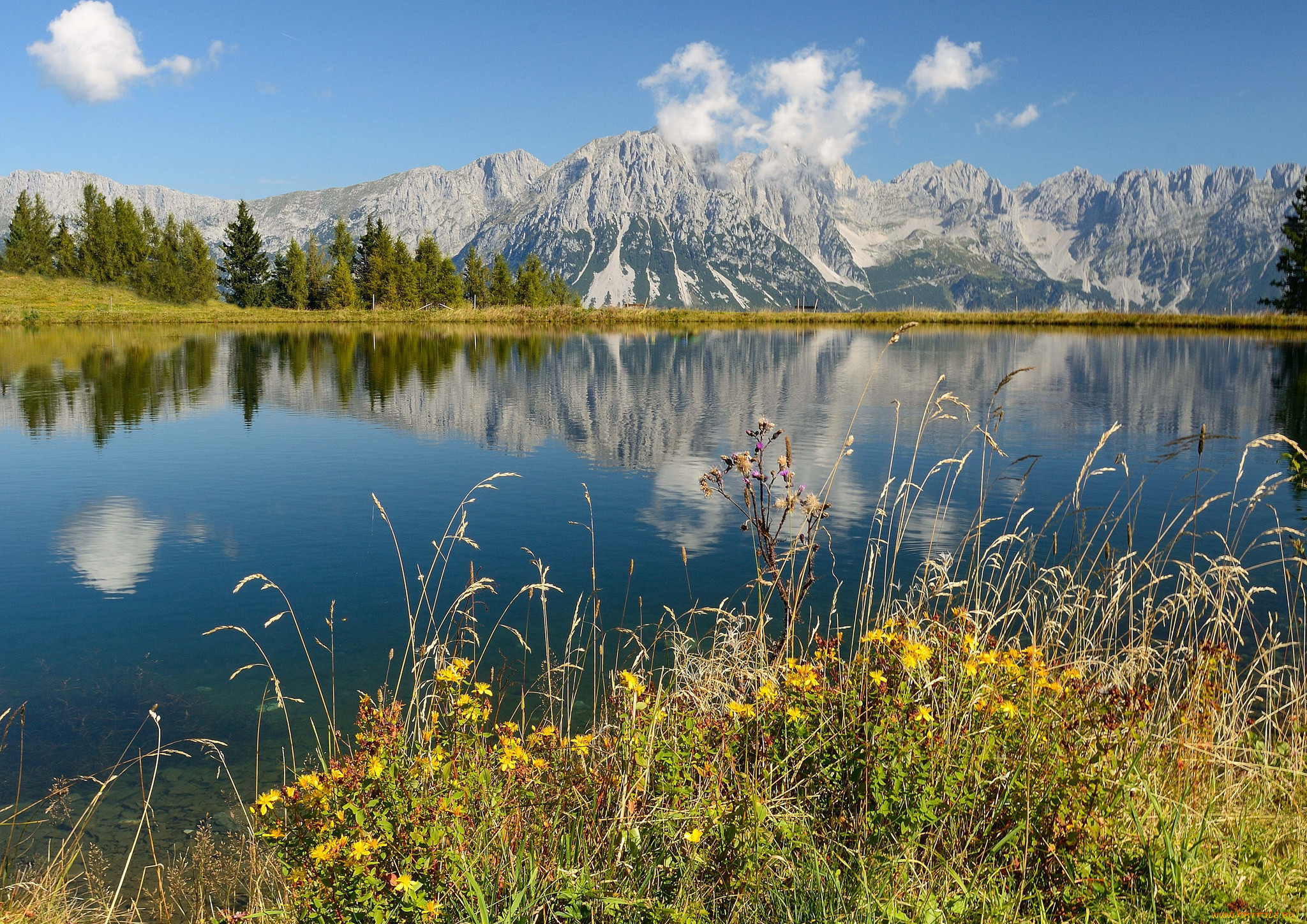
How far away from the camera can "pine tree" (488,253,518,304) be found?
111250mm

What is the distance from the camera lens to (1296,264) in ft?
236

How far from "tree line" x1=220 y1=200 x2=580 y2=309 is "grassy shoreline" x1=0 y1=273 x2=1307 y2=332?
292cm

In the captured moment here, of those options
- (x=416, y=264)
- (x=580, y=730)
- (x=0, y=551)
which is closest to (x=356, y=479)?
(x=0, y=551)

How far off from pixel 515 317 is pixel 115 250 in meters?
48.9

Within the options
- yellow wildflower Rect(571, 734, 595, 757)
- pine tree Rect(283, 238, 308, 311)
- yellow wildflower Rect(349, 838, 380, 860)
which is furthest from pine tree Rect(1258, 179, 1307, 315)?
pine tree Rect(283, 238, 308, 311)

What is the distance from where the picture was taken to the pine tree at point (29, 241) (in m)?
91.4

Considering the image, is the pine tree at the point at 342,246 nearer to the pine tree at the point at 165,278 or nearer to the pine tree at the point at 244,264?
the pine tree at the point at 244,264

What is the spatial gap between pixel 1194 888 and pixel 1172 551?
31.3ft

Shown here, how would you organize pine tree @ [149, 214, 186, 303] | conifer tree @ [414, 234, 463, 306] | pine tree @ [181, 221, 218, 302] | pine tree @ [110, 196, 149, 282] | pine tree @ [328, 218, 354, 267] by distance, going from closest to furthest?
pine tree @ [110, 196, 149, 282]
pine tree @ [149, 214, 186, 303]
pine tree @ [181, 221, 218, 302]
pine tree @ [328, 218, 354, 267]
conifer tree @ [414, 234, 463, 306]

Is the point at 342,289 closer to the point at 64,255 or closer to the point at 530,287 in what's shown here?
the point at 530,287

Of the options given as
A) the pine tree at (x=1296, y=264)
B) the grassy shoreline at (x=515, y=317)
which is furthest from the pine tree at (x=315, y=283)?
the pine tree at (x=1296, y=264)

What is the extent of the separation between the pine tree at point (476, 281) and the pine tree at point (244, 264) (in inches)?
1022

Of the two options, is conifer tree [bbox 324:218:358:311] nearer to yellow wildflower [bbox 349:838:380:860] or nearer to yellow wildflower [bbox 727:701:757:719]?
yellow wildflower [bbox 727:701:757:719]

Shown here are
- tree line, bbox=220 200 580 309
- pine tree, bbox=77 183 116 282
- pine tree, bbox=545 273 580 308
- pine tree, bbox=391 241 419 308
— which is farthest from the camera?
pine tree, bbox=545 273 580 308
